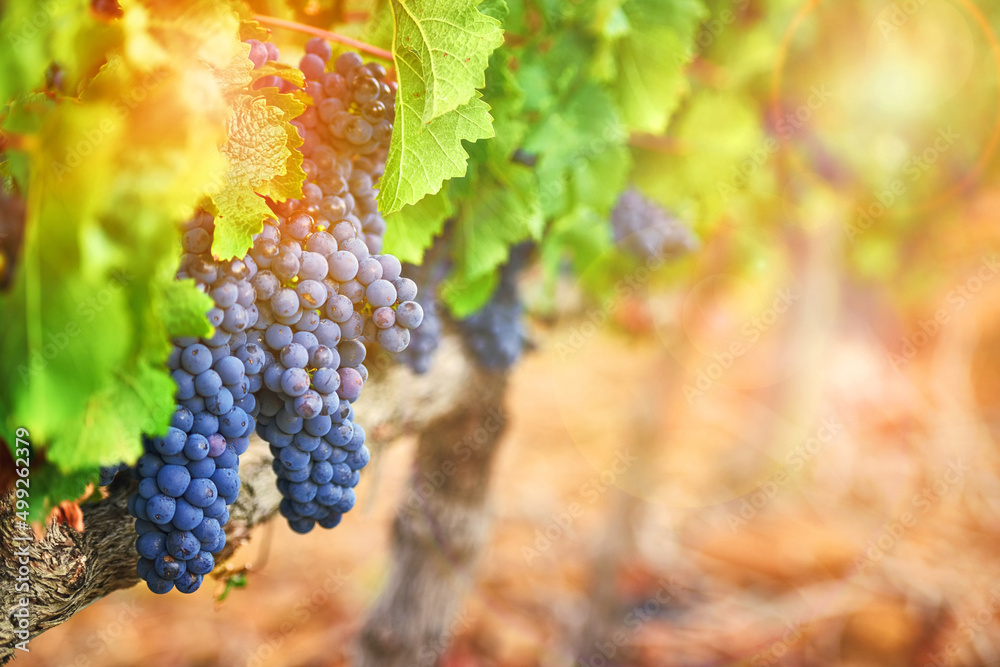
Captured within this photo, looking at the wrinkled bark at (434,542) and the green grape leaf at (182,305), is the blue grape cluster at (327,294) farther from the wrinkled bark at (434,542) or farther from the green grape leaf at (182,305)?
the wrinkled bark at (434,542)

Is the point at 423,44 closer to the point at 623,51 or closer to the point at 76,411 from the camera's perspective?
the point at 76,411

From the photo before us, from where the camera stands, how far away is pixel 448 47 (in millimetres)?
677

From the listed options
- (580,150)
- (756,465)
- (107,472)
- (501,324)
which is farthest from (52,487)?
(756,465)

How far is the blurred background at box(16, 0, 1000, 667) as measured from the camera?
2.15 m

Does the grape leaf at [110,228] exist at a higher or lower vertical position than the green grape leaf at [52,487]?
higher

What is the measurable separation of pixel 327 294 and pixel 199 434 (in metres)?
0.20

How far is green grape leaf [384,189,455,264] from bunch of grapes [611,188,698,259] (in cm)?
96

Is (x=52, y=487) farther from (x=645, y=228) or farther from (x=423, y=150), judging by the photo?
(x=645, y=228)

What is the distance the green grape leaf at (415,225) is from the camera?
855 mm

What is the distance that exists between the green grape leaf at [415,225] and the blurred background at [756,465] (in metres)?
0.52

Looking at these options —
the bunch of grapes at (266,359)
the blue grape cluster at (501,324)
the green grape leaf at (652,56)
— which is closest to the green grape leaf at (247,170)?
the bunch of grapes at (266,359)

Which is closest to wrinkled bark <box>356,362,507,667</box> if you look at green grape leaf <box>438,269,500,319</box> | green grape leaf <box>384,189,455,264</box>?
green grape leaf <box>438,269,500,319</box>

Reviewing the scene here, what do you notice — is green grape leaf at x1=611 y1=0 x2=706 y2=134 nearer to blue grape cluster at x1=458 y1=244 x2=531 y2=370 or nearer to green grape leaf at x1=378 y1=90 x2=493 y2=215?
blue grape cluster at x1=458 y1=244 x2=531 y2=370

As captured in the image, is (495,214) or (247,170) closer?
(247,170)
